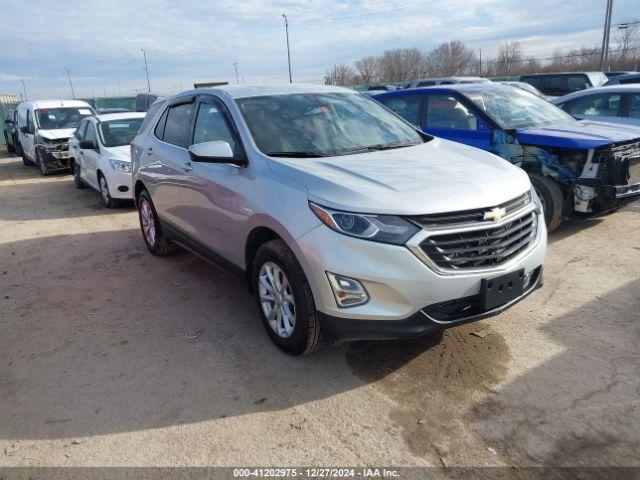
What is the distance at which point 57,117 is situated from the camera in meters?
14.3

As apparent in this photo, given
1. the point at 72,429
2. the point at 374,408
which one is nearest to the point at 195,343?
the point at 72,429

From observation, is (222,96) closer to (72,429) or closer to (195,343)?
(195,343)

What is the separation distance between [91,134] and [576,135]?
27.8 feet

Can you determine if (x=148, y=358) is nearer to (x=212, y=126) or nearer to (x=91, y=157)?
(x=212, y=126)

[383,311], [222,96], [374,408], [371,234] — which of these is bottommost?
[374,408]

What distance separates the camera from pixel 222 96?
433 cm

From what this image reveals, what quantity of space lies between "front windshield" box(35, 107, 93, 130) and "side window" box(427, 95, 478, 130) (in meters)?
10.9

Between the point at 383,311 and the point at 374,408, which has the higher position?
the point at 383,311

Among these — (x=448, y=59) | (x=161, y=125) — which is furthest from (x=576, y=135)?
(x=448, y=59)

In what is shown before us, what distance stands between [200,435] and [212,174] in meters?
2.06

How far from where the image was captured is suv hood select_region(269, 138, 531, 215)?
294cm

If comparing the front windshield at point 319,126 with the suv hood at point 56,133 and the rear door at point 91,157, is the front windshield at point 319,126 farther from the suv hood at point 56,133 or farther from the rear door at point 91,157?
the suv hood at point 56,133

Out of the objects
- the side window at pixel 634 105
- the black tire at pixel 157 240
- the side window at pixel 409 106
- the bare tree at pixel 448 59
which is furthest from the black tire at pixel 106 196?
the bare tree at pixel 448 59

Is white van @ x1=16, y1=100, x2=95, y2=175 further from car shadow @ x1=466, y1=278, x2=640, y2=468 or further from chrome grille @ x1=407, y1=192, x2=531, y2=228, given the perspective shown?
car shadow @ x1=466, y1=278, x2=640, y2=468
